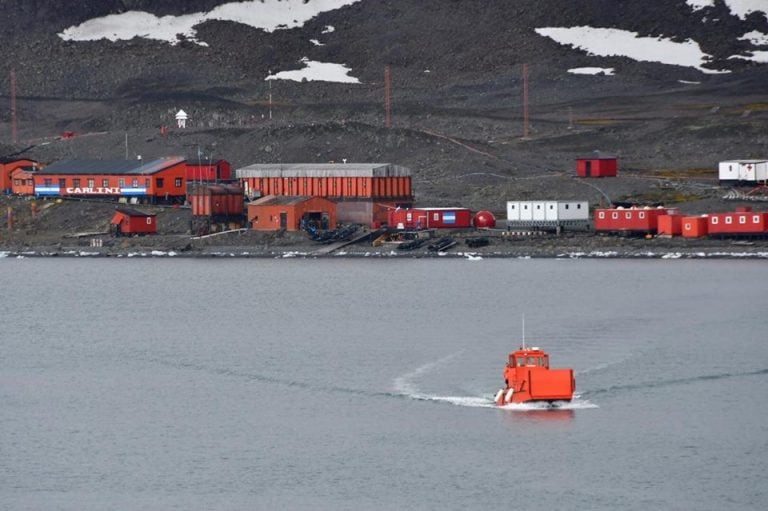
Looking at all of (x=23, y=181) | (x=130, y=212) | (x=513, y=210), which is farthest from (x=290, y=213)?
(x=23, y=181)

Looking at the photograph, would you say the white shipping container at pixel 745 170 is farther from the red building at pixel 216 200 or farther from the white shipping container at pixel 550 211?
the red building at pixel 216 200

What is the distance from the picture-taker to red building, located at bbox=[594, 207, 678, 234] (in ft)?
358

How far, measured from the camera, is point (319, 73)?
178 meters

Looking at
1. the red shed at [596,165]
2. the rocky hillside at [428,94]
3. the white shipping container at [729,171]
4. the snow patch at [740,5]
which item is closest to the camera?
the white shipping container at [729,171]

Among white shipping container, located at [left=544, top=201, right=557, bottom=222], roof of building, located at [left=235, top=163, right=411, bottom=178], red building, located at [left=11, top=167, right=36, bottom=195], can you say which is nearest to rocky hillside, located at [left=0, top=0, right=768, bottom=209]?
roof of building, located at [left=235, top=163, right=411, bottom=178]

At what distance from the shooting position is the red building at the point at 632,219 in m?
109

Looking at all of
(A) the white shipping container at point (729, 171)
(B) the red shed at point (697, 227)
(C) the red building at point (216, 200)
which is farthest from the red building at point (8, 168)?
(B) the red shed at point (697, 227)

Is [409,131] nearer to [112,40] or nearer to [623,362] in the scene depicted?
[112,40]

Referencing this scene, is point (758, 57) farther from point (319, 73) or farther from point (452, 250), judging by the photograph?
point (452, 250)

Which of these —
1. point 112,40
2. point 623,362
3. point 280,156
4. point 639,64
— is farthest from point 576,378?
point 112,40

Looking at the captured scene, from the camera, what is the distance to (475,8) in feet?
627

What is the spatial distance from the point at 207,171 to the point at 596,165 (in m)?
24.4

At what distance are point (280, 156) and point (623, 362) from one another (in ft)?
238

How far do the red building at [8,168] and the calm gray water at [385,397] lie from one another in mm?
36502
